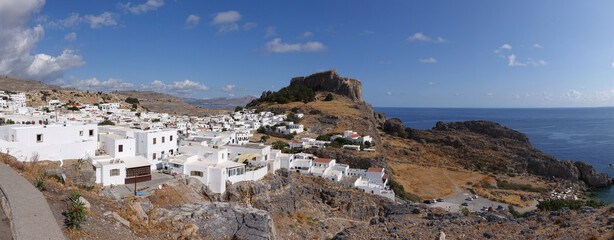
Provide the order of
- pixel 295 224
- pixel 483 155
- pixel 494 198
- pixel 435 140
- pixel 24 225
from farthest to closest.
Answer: pixel 435 140, pixel 483 155, pixel 494 198, pixel 295 224, pixel 24 225

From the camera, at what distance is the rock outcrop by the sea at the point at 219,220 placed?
13.4 meters

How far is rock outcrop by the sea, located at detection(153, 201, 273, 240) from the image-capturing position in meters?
13.4

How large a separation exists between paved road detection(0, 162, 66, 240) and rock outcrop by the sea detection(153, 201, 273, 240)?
13.8 ft

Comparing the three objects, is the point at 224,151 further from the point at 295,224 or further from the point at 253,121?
the point at 253,121

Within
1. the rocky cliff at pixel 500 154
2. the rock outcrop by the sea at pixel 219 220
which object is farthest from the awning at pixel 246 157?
the rocky cliff at pixel 500 154

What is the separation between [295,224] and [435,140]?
2114 inches

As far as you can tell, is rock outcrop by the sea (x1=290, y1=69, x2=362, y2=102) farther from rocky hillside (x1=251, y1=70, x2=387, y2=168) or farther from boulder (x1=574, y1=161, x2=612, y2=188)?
boulder (x1=574, y1=161, x2=612, y2=188)

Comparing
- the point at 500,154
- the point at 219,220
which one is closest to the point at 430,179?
the point at 500,154

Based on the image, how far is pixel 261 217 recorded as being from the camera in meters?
16.0

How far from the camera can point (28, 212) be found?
873cm

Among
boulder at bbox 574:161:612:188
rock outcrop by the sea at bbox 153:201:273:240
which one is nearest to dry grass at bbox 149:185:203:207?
rock outcrop by the sea at bbox 153:201:273:240

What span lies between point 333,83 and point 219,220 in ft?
252

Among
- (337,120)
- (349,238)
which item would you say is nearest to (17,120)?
(349,238)

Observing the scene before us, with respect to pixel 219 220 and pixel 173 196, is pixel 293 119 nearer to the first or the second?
pixel 173 196
